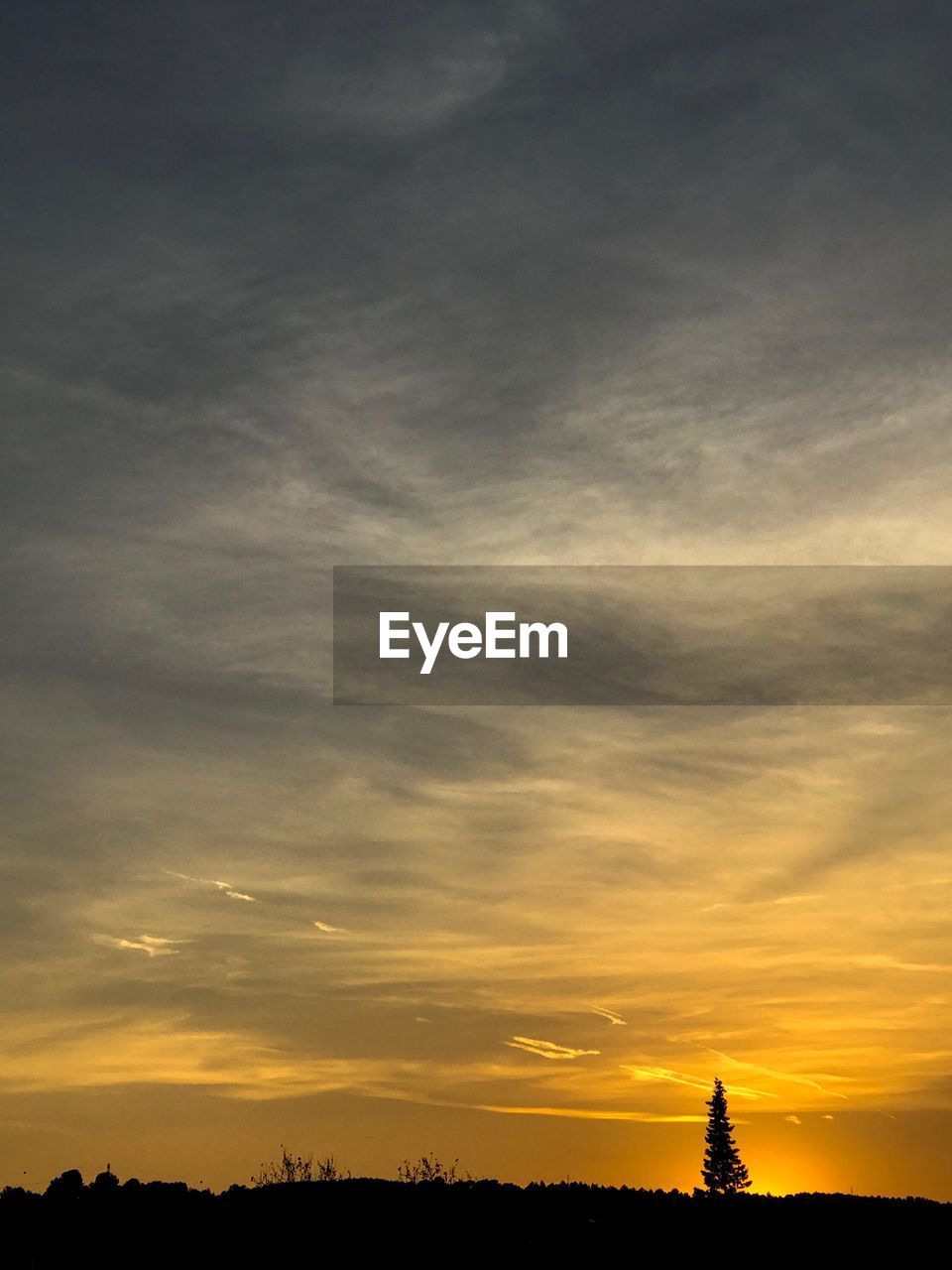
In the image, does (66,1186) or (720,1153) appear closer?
(66,1186)

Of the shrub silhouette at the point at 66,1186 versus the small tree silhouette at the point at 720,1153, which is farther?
the small tree silhouette at the point at 720,1153

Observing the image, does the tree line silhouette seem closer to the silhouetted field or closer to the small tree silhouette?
the silhouetted field

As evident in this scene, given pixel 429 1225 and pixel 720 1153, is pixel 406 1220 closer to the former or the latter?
pixel 429 1225

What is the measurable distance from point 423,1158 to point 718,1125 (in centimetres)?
8588

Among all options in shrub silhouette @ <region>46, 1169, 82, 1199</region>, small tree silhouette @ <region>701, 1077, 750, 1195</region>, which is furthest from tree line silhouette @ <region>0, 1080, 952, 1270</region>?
small tree silhouette @ <region>701, 1077, 750, 1195</region>

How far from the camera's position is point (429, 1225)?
32375 millimetres

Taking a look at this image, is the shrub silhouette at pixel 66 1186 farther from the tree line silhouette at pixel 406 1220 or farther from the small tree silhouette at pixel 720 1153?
the small tree silhouette at pixel 720 1153

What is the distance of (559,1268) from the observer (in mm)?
29844

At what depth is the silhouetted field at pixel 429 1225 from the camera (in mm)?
31234

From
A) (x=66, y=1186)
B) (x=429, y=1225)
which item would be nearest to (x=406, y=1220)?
(x=429, y=1225)

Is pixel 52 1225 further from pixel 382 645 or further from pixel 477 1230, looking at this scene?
pixel 382 645

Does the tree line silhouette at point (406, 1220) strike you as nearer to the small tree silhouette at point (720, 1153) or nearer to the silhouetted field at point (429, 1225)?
the silhouetted field at point (429, 1225)

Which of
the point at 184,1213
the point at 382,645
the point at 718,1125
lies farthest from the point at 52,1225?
the point at 718,1125

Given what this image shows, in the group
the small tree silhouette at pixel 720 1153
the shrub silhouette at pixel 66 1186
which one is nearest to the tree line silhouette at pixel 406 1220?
the shrub silhouette at pixel 66 1186
